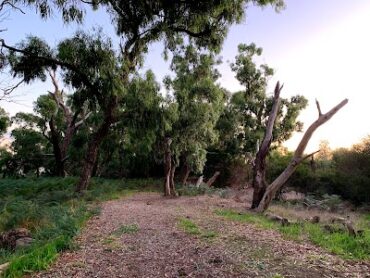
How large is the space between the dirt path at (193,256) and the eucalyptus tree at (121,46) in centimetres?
691

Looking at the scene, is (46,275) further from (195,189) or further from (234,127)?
(234,127)

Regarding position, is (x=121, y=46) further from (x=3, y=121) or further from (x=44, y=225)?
(x=3, y=121)

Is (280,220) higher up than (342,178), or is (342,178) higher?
(342,178)

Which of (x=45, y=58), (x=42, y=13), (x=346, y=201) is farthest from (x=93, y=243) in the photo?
(x=346, y=201)

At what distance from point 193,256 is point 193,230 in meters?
2.18

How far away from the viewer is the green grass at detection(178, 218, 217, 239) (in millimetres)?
7453

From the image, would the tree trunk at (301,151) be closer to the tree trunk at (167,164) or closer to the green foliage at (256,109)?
the tree trunk at (167,164)

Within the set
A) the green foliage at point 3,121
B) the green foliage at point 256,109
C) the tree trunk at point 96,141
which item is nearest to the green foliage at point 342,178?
the green foliage at point 256,109

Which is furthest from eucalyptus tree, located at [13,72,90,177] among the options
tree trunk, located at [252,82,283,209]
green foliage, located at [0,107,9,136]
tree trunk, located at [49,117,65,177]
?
tree trunk, located at [252,82,283,209]

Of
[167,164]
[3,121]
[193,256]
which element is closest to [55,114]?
[3,121]

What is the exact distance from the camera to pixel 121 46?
1470 cm

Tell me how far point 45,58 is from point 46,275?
1069cm

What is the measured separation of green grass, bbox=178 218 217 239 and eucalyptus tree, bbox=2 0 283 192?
19.9ft

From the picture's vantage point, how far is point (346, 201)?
19922 mm
